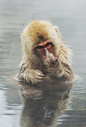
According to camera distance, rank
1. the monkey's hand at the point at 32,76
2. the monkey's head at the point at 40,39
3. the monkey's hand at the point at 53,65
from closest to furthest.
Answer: the monkey's head at the point at 40,39
the monkey's hand at the point at 53,65
the monkey's hand at the point at 32,76

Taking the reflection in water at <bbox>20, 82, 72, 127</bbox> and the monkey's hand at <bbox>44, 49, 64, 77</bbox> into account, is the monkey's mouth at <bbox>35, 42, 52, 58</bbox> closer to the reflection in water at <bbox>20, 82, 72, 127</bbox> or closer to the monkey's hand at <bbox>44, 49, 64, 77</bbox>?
the monkey's hand at <bbox>44, 49, 64, 77</bbox>

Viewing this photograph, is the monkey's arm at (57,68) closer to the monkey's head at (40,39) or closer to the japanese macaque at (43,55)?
the japanese macaque at (43,55)

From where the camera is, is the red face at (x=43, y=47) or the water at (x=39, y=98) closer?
the water at (x=39, y=98)

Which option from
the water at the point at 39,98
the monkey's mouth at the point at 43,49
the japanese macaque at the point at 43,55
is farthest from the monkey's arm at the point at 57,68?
the water at the point at 39,98

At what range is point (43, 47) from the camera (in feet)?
17.4

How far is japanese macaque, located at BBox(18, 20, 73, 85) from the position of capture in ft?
17.2

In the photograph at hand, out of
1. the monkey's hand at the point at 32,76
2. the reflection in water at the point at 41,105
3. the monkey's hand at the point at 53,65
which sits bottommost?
the reflection in water at the point at 41,105

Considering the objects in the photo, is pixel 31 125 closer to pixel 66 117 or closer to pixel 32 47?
pixel 66 117

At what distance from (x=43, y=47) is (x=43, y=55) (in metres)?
0.19

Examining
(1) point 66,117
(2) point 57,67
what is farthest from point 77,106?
(2) point 57,67

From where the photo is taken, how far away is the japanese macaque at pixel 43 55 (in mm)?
5246

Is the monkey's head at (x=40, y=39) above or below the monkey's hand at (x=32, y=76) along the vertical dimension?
above

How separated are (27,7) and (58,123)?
15278 millimetres

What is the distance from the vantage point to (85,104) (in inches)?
184
